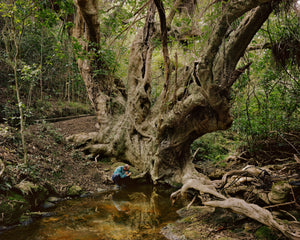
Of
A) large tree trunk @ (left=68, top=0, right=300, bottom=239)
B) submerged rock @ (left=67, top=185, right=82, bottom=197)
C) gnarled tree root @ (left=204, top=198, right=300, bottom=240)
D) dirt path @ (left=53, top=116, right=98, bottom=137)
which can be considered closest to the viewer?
gnarled tree root @ (left=204, top=198, right=300, bottom=240)

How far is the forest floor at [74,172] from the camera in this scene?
3316 mm

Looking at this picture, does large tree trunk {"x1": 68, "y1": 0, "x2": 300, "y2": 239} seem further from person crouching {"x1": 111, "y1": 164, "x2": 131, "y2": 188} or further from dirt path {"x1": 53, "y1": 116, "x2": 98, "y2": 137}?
dirt path {"x1": 53, "y1": 116, "x2": 98, "y2": 137}

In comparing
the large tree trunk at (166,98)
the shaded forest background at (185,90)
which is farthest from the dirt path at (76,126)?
the large tree trunk at (166,98)

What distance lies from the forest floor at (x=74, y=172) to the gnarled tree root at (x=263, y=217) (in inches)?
6.7

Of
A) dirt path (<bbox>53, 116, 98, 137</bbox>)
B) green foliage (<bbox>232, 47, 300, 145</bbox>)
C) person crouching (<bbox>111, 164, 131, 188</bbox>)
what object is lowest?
person crouching (<bbox>111, 164, 131, 188</bbox>)

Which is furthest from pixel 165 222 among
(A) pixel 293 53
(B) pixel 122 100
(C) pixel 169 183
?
(B) pixel 122 100

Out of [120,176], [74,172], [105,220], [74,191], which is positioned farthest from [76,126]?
[105,220]

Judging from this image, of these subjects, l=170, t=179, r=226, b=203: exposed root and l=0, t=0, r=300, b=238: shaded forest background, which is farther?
l=0, t=0, r=300, b=238: shaded forest background

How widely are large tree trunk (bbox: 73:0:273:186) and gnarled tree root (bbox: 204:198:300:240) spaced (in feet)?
9.41

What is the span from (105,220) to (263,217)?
9.93 feet

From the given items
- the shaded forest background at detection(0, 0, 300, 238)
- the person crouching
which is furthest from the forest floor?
the person crouching

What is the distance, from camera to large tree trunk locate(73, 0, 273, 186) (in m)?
4.84

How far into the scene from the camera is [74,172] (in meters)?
6.75

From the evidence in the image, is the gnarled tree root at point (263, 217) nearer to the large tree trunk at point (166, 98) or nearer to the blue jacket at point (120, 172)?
the large tree trunk at point (166, 98)
